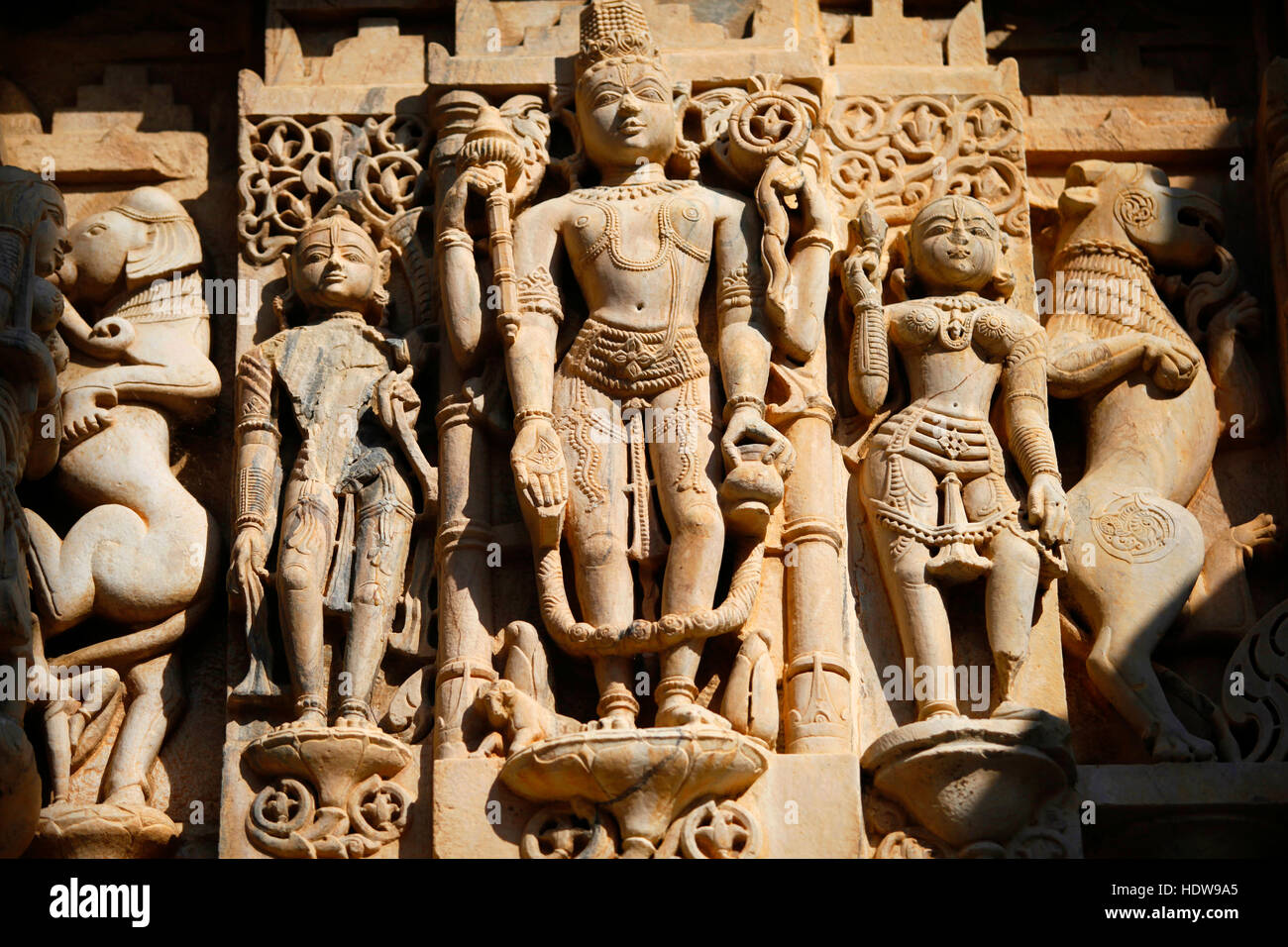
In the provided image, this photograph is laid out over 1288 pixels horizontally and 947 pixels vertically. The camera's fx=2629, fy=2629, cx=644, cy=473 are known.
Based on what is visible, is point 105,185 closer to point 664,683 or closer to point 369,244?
point 369,244

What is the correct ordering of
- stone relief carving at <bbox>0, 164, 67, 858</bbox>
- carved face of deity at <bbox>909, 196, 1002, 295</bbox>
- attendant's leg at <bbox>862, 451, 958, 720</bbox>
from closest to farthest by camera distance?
1. stone relief carving at <bbox>0, 164, 67, 858</bbox>
2. attendant's leg at <bbox>862, 451, 958, 720</bbox>
3. carved face of deity at <bbox>909, 196, 1002, 295</bbox>

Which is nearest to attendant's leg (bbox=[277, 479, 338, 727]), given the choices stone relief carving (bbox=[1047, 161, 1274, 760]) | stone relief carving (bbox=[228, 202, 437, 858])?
stone relief carving (bbox=[228, 202, 437, 858])

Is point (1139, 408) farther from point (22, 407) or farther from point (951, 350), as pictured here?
point (22, 407)

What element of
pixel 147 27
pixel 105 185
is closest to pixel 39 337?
pixel 105 185

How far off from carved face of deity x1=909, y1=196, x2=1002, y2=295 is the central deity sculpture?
0.77m

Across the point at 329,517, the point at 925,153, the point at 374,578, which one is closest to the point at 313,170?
the point at 329,517

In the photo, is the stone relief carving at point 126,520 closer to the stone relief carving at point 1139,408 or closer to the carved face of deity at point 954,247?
the carved face of deity at point 954,247

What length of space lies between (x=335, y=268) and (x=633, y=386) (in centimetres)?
149

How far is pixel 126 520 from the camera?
1141 cm

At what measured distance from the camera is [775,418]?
11320 mm

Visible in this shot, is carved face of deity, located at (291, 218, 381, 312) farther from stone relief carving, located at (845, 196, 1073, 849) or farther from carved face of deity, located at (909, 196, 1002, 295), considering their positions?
carved face of deity, located at (909, 196, 1002, 295)

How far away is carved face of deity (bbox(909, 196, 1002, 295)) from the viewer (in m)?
11.7

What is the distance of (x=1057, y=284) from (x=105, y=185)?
4.54m

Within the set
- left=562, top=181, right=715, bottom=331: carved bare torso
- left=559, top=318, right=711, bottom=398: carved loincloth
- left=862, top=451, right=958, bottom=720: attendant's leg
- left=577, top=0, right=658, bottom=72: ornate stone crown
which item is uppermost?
left=577, top=0, right=658, bottom=72: ornate stone crown
